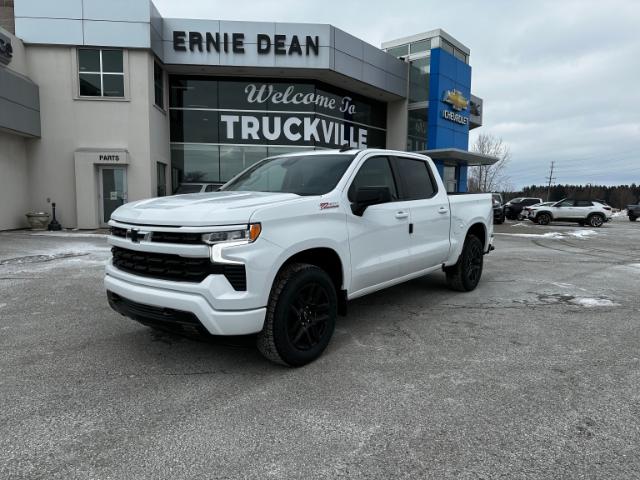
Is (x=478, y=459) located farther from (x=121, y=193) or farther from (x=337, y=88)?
(x=337, y=88)

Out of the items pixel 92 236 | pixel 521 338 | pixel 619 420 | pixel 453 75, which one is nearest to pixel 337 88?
pixel 453 75

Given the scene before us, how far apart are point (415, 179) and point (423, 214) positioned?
18.6 inches

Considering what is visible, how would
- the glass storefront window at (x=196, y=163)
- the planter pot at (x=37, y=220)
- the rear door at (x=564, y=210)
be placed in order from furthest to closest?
the rear door at (x=564, y=210)
the glass storefront window at (x=196, y=163)
the planter pot at (x=37, y=220)

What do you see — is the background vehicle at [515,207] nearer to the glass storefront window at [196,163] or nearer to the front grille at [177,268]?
the glass storefront window at [196,163]

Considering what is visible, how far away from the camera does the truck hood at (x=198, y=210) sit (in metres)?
3.27

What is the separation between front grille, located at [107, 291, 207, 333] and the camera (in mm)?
3275

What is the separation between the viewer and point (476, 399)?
10.7 feet

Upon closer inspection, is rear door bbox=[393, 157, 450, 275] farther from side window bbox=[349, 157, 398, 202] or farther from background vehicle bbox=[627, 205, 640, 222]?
background vehicle bbox=[627, 205, 640, 222]

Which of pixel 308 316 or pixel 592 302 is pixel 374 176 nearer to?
pixel 308 316

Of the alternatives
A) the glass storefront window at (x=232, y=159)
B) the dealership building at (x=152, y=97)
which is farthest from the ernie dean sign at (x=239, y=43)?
the glass storefront window at (x=232, y=159)

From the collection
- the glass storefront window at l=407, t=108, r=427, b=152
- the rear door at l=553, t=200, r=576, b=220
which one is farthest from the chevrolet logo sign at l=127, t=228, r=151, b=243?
the rear door at l=553, t=200, r=576, b=220

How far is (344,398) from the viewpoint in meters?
3.29

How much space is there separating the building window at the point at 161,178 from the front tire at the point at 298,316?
15.9m

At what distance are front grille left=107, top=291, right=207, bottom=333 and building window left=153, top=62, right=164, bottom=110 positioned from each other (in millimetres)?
16317
